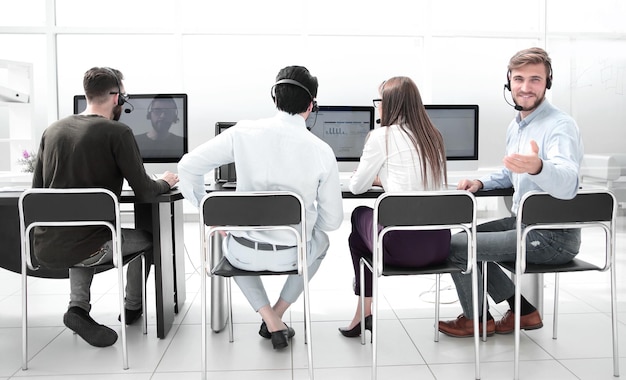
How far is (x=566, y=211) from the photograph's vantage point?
2.08 metres

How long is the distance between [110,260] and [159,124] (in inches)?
36.9

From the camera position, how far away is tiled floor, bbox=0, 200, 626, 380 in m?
2.28

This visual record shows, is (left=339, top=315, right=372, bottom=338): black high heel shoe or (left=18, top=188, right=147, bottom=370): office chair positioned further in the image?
(left=339, top=315, right=372, bottom=338): black high heel shoe

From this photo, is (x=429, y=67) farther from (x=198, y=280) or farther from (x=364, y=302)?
(x=364, y=302)

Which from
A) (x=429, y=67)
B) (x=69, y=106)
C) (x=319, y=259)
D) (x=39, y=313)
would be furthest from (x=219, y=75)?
(x=319, y=259)

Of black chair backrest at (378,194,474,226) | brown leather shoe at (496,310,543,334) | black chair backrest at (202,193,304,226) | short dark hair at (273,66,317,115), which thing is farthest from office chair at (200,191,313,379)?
brown leather shoe at (496,310,543,334)

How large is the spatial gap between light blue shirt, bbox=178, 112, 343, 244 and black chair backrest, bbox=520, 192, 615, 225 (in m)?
0.73

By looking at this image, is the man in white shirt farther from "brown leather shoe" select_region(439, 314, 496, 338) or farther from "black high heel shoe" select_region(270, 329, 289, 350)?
"brown leather shoe" select_region(439, 314, 496, 338)

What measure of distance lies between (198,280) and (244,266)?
1.62m

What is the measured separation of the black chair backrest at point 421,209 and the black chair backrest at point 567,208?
210 mm

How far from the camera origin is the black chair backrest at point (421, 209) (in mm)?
2029

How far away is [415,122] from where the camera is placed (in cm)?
234

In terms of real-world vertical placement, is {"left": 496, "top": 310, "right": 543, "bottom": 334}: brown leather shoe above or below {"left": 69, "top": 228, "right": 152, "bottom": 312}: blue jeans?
below

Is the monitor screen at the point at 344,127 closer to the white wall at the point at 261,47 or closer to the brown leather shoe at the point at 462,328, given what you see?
the brown leather shoe at the point at 462,328
